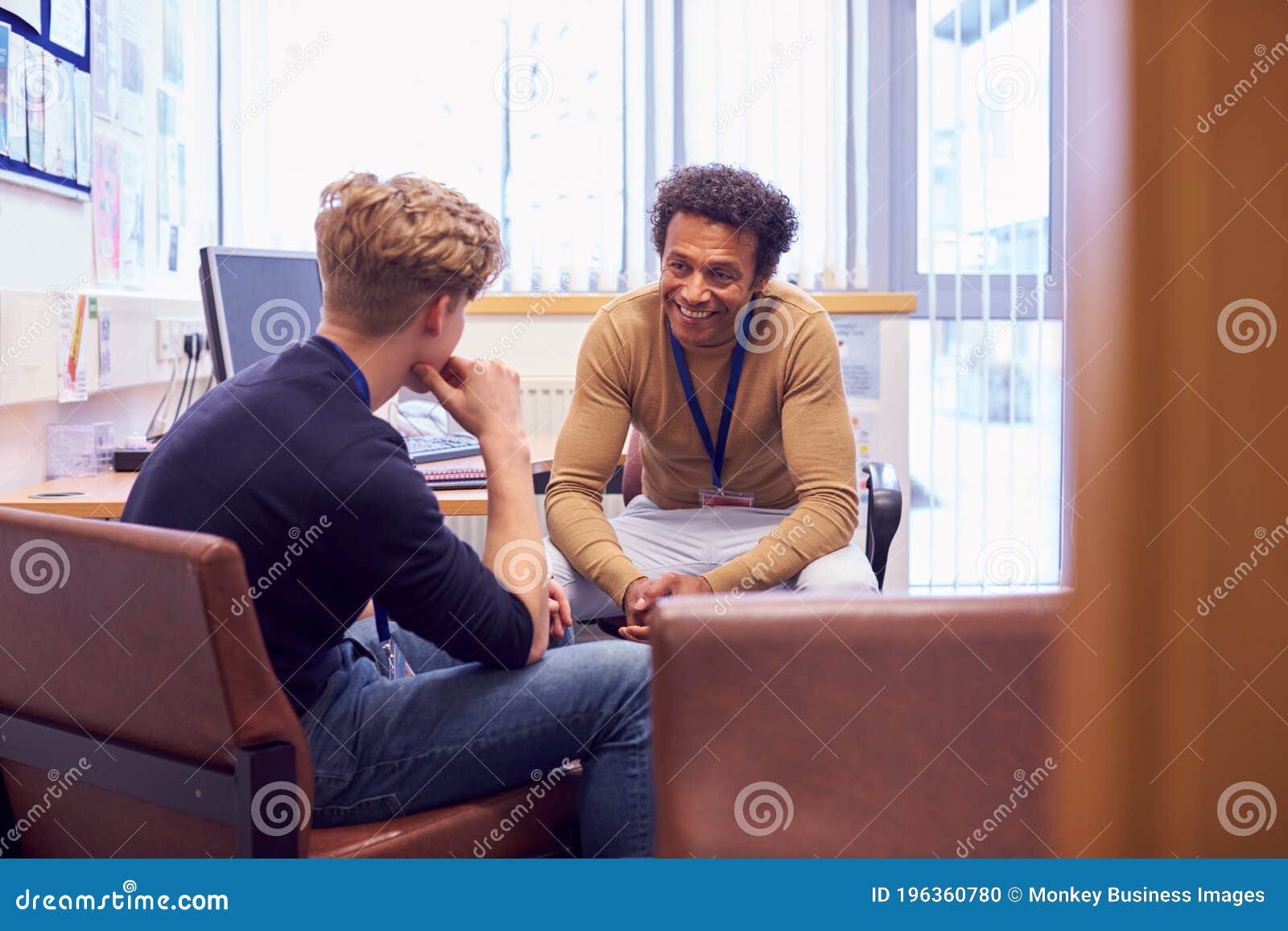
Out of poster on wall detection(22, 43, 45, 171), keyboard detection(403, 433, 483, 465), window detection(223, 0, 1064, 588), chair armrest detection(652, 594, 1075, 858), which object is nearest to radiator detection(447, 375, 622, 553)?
window detection(223, 0, 1064, 588)

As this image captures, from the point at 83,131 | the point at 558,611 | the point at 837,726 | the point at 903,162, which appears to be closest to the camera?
the point at 837,726

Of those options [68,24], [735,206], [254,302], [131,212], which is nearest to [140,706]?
[735,206]

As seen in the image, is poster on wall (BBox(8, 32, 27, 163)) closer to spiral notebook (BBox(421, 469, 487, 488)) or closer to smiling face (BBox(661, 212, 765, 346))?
spiral notebook (BBox(421, 469, 487, 488))

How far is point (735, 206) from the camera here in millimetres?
1943

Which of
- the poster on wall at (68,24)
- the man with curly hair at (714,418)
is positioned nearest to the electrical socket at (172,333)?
the poster on wall at (68,24)

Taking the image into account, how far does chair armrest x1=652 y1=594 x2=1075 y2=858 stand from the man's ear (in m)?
0.79

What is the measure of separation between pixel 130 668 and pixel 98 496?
3.43ft

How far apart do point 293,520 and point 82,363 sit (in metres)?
1.41

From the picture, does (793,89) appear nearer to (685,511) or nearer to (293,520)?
(685,511)

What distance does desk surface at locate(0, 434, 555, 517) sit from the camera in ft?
5.93

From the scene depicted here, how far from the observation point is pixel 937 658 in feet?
1.95

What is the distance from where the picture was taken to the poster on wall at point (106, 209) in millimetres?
2404

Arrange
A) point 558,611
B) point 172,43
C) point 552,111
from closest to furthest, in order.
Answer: point 558,611
point 172,43
point 552,111

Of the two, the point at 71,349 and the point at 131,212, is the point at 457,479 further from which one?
the point at 131,212
